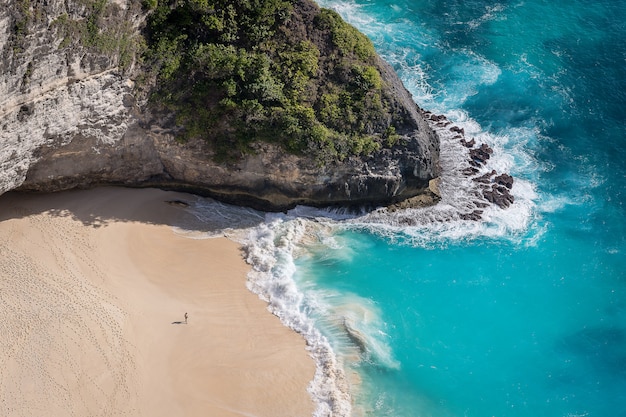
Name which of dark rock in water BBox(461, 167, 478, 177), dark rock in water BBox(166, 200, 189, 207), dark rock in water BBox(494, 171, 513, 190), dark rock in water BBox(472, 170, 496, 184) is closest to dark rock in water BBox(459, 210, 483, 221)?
dark rock in water BBox(472, 170, 496, 184)

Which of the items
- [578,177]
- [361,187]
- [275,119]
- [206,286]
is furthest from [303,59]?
[578,177]

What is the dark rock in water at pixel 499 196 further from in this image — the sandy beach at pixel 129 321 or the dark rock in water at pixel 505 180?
the sandy beach at pixel 129 321

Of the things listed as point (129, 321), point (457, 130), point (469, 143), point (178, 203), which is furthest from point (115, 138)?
point (469, 143)

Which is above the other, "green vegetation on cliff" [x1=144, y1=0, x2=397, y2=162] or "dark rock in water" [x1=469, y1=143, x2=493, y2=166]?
"green vegetation on cliff" [x1=144, y1=0, x2=397, y2=162]

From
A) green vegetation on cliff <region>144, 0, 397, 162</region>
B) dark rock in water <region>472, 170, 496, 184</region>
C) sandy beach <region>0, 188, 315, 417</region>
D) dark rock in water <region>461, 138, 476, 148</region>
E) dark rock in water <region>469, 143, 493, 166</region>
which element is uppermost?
green vegetation on cliff <region>144, 0, 397, 162</region>

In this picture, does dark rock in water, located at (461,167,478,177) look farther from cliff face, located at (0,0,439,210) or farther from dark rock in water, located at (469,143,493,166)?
cliff face, located at (0,0,439,210)

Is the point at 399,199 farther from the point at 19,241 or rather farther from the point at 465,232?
the point at 19,241
